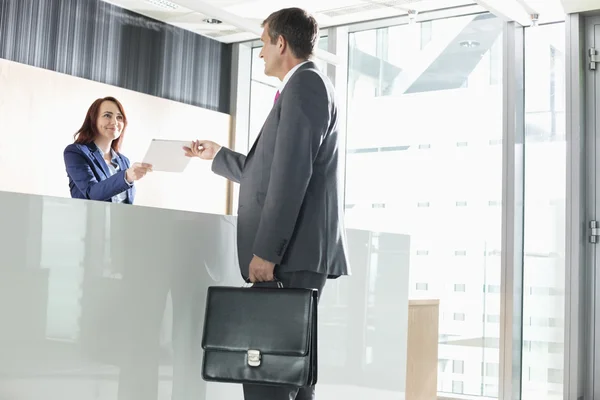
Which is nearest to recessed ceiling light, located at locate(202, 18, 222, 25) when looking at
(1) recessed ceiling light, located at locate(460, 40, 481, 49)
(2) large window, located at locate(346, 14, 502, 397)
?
(2) large window, located at locate(346, 14, 502, 397)

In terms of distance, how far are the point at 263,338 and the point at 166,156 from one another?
995 millimetres

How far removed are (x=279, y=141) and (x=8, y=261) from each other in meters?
0.75

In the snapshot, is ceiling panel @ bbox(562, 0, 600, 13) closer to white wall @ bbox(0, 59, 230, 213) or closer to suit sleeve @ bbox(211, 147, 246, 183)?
white wall @ bbox(0, 59, 230, 213)

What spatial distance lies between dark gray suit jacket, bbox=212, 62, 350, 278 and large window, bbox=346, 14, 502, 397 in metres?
2.97

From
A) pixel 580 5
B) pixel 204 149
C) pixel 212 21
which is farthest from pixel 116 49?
pixel 204 149

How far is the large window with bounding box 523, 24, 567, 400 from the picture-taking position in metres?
4.80

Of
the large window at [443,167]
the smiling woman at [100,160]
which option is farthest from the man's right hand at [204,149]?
the large window at [443,167]

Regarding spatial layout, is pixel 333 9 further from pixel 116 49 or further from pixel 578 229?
pixel 578 229

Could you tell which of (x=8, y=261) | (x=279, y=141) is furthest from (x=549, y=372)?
(x=8, y=261)

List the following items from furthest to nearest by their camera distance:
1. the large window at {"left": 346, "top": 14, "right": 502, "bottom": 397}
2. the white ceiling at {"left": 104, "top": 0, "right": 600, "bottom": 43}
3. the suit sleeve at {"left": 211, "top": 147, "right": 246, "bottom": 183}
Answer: the large window at {"left": 346, "top": 14, "right": 502, "bottom": 397}, the white ceiling at {"left": 104, "top": 0, "right": 600, "bottom": 43}, the suit sleeve at {"left": 211, "top": 147, "right": 246, "bottom": 183}

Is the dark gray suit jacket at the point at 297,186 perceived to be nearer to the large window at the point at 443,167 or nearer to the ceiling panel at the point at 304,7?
the large window at the point at 443,167

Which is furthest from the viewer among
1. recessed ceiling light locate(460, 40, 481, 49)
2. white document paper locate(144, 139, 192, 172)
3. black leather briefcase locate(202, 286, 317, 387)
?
recessed ceiling light locate(460, 40, 481, 49)

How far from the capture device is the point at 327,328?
297cm

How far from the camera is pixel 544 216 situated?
4.89m
